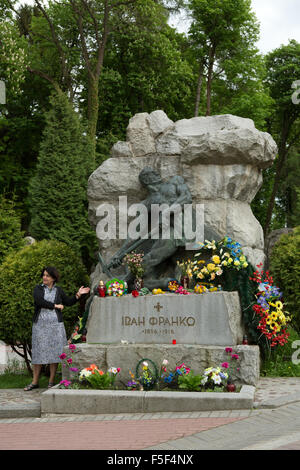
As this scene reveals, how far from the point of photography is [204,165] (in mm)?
9344

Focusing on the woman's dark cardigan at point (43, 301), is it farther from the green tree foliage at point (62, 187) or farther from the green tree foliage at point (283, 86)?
the green tree foliage at point (283, 86)

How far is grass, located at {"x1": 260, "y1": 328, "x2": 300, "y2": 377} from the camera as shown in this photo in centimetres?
805

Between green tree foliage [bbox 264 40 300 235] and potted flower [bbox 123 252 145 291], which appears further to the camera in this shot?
green tree foliage [bbox 264 40 300 235]

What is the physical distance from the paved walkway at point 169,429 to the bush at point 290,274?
2065 mm

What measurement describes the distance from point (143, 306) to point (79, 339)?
121 cm

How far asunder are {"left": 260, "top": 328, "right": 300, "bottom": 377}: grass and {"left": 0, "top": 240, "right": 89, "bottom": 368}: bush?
359cm

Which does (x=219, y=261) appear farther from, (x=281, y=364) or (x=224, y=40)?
(x=224, y=40)

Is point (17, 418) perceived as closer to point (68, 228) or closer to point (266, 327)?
Result: point (266, 327)

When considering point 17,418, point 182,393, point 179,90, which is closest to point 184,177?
point 182,393

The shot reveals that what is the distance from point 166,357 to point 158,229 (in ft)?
7.84

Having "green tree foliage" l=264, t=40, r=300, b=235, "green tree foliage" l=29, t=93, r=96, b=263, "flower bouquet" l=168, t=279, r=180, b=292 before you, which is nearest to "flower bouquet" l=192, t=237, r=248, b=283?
"flower bouquet" l=168, t=279, r=180, b=292

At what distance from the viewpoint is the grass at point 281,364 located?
8.05 metres

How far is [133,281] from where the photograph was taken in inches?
332

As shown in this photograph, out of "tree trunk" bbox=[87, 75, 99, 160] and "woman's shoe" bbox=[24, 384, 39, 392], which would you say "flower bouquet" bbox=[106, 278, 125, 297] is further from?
"tree trunk" bbox=[87, 75, 99, 160]
